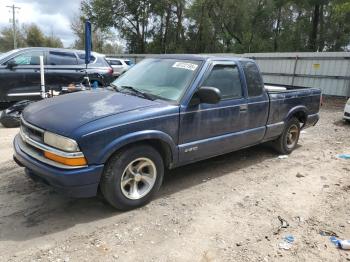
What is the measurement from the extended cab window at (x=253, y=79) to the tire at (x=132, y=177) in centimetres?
208

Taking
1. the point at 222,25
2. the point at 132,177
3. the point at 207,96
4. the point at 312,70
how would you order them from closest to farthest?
the point at 132,177 → the point at 207,96 → the point at 312,70 → the point at 222,25

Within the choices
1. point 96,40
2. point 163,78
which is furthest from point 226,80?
point 96,40

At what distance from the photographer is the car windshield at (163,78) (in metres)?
4.30

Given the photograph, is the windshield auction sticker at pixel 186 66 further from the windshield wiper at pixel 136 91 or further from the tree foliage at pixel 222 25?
the tree foliage at pixel 222 25

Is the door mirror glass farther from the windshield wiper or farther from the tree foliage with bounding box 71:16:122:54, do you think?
the tree foliage with bounding box 71:16:122:54

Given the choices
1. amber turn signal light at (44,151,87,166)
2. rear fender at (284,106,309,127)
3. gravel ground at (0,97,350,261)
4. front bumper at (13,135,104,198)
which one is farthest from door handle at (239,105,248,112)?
amber turn signal light at (44,151,87,166)

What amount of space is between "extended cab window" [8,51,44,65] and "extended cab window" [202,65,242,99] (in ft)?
21.5

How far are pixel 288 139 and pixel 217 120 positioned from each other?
98.3 inches

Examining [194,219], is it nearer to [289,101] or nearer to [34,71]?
[289,101]

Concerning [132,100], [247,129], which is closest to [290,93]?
[247,129]

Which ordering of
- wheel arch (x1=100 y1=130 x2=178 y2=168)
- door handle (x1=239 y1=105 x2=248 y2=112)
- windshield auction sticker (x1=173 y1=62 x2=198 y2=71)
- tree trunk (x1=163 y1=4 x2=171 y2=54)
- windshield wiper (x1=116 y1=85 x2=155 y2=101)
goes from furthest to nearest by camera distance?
tree trunk (x1=163 y1=4 x2=171 y2=54), door handle (x1=239 y1=105 x2=248 y2=112), windshield auction sticker (x1=173 y1=62 x2=198 y2=71), windshield wiper (x1=116 y1=85 x2=155 y2=101), wheel arch (x1=100 y1=130 x2=178 y2=168)

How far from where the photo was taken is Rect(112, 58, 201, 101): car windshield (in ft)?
14.1

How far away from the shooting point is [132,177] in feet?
12.5

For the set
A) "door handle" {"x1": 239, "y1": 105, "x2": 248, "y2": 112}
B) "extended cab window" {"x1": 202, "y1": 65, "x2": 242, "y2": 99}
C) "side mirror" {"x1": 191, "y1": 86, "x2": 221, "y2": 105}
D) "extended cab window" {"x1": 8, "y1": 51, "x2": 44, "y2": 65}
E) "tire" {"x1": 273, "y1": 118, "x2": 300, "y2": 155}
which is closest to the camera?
"side mirror" {"x1": 191, "y1": 86, "x2": 221, "y2": 105}
